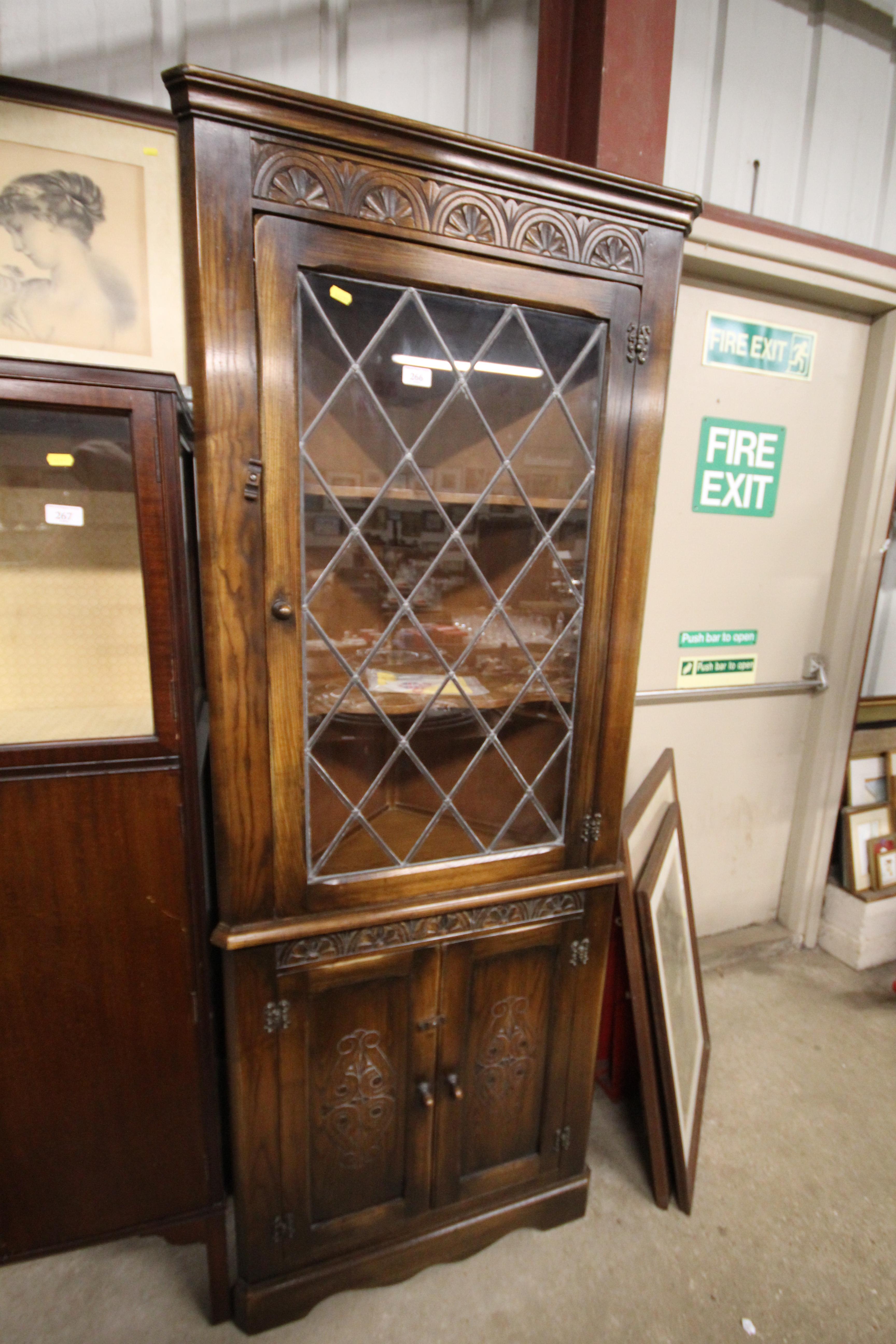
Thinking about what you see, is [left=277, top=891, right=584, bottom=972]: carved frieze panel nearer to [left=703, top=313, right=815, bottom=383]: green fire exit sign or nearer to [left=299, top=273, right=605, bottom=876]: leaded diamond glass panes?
[left=299, top=273, right=605, bottom=876]: leaded diamond glass panes

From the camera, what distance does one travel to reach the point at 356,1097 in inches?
44.9

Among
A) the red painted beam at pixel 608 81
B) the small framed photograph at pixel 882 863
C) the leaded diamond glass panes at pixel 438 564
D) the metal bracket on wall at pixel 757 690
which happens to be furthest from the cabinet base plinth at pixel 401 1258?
the red painted beam at pixel 608 81

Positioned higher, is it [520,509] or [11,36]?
[11,36]

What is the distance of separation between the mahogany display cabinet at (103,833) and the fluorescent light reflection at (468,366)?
0.35 meters

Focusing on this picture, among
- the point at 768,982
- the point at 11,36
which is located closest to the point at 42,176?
the point at 11,36

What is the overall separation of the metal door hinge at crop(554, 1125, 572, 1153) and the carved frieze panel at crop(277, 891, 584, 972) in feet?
1.67

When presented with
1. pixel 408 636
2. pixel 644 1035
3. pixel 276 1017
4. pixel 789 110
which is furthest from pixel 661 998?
pixel 789 110

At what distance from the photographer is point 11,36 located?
112 cm

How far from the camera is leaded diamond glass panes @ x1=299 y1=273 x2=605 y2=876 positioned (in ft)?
3.06

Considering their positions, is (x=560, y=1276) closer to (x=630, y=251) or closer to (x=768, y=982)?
(x=768, y=982)

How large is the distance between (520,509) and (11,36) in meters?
1.24

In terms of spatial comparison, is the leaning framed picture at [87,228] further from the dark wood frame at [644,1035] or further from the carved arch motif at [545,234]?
the dark wood frame at [644,1035]

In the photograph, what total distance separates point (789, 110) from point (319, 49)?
4.07 ft

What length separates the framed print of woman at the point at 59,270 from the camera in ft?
3.70
